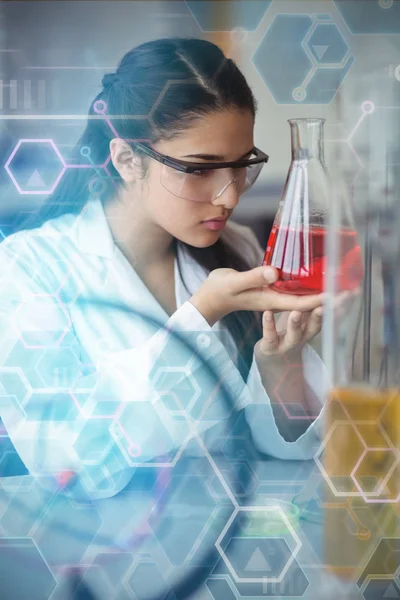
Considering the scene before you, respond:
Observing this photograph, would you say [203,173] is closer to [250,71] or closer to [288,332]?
[250,71]

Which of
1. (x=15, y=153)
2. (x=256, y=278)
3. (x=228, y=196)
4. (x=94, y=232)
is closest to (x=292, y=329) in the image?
(x=256, y=278)

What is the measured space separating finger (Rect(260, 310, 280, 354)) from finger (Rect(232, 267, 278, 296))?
0.05 m

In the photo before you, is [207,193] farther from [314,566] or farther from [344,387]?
[314,566]

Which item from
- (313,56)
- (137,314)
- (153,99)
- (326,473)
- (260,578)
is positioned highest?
(313,56)

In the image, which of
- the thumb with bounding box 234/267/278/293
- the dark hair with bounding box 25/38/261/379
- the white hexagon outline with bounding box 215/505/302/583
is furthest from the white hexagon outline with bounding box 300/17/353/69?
the white hexagon outline with bounding box 215/505/302/583

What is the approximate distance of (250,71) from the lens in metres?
1.01

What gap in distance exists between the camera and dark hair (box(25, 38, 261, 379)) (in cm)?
98

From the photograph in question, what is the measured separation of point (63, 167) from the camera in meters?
1.03

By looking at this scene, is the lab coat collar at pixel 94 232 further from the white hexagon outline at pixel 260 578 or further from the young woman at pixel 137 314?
the white hexagon outline at pixel 260 578

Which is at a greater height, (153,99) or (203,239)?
(153,99)

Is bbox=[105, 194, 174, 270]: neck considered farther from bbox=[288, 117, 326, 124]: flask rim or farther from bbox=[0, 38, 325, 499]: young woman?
bbox=[288, 117, 326, 124]: flask rim

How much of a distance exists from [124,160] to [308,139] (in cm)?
29

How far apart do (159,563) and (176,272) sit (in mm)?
488

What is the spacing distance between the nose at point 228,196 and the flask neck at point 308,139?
113 mm
